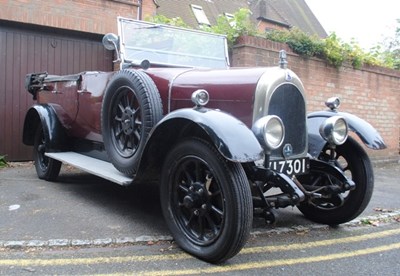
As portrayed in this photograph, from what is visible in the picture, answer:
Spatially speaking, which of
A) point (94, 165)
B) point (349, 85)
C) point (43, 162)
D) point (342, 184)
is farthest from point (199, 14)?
point (342, 184)

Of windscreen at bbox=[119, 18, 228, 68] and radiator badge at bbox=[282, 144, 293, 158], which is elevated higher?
windscreen at bbox=[119, 18, 228, 68]

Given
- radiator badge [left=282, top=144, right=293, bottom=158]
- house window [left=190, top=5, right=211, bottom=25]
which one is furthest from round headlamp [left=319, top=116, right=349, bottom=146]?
house window [left=190, top=5, right=211, bottom=25]

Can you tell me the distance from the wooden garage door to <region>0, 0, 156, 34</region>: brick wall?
0.21m

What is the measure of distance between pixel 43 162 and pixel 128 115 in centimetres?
275

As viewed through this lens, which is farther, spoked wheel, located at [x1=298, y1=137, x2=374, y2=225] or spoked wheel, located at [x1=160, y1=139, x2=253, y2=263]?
spoked wheel, located at [x1=298, y1=137, x2=374, y2=225]

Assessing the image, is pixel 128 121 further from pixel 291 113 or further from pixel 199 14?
pixel 199 14

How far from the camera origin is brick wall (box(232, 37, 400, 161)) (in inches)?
304

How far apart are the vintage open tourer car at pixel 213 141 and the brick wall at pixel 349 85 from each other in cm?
224

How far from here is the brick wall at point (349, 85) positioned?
7726mm

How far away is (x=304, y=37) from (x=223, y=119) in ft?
19.3

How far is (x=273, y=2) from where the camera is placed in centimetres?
3253

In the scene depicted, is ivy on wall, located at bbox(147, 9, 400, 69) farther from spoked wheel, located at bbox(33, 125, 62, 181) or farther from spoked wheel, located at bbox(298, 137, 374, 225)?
spoked wheel, located at bbox(298, 137, 374, 225)

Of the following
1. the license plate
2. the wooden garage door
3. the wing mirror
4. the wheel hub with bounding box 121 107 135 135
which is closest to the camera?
the license plate

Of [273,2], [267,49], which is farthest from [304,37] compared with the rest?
[273,2]
